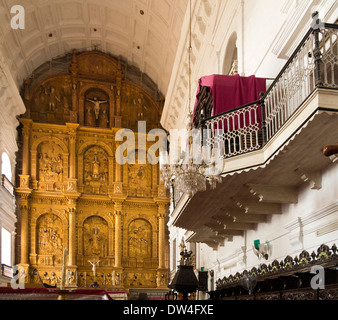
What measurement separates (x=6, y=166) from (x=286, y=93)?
15.2 meters

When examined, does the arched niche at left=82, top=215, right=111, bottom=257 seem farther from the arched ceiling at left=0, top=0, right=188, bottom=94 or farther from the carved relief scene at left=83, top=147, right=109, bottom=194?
the arched ceiling at left=0, top=0, right=188, bottom=94

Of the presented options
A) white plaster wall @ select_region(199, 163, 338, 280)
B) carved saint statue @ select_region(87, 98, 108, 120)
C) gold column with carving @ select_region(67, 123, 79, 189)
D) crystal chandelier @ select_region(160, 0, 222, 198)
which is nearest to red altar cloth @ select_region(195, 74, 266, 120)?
crystal chandelier @ select_region(160, 0, 222, 198)

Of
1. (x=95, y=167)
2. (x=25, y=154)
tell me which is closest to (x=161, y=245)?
(x=95, y=167)

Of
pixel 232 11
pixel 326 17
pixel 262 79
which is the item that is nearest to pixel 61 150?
pixel 232 11

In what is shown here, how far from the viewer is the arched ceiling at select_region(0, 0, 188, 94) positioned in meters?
18.2

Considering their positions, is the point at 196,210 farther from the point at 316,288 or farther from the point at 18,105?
the point at 18,105

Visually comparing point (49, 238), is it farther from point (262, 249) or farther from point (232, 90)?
point (232, 90)

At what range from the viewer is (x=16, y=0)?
56.5 ft

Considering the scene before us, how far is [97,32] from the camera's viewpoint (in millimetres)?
21734

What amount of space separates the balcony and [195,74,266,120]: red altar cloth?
0.40m

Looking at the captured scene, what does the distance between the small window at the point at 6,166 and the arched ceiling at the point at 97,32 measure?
12.2ft

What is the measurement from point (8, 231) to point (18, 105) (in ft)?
17.2

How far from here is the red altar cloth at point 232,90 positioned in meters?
8.83
